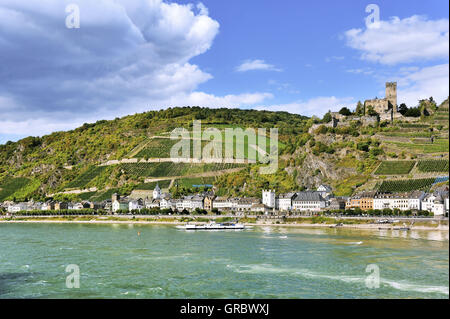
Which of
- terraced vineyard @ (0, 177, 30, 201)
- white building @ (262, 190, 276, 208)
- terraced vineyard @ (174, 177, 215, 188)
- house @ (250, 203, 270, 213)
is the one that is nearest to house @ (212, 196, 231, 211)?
house @ (250, 203, 270, 213)

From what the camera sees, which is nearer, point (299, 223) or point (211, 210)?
point (299, 223)

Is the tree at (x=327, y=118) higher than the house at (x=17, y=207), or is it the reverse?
the tree at (x=327, y=118)

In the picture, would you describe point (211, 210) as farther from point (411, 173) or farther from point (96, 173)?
point (96, 173)

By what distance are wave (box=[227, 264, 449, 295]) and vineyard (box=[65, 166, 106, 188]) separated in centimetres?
8333

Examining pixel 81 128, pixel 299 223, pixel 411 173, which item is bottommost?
pixel 299 223

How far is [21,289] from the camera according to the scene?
18031mm

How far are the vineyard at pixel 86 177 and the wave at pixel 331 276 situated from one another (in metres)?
83.3

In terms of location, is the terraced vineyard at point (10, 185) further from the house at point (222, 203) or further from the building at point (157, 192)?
the house at point (222, 203)

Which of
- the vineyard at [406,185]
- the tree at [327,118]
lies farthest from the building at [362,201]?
the tree at [327,118]

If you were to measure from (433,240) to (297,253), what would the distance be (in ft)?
40.5

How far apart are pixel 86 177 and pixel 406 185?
72.7 meters

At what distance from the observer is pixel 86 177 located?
104m

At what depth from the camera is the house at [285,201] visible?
66250mm

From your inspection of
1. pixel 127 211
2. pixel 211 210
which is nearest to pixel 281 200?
pixel 211 210
